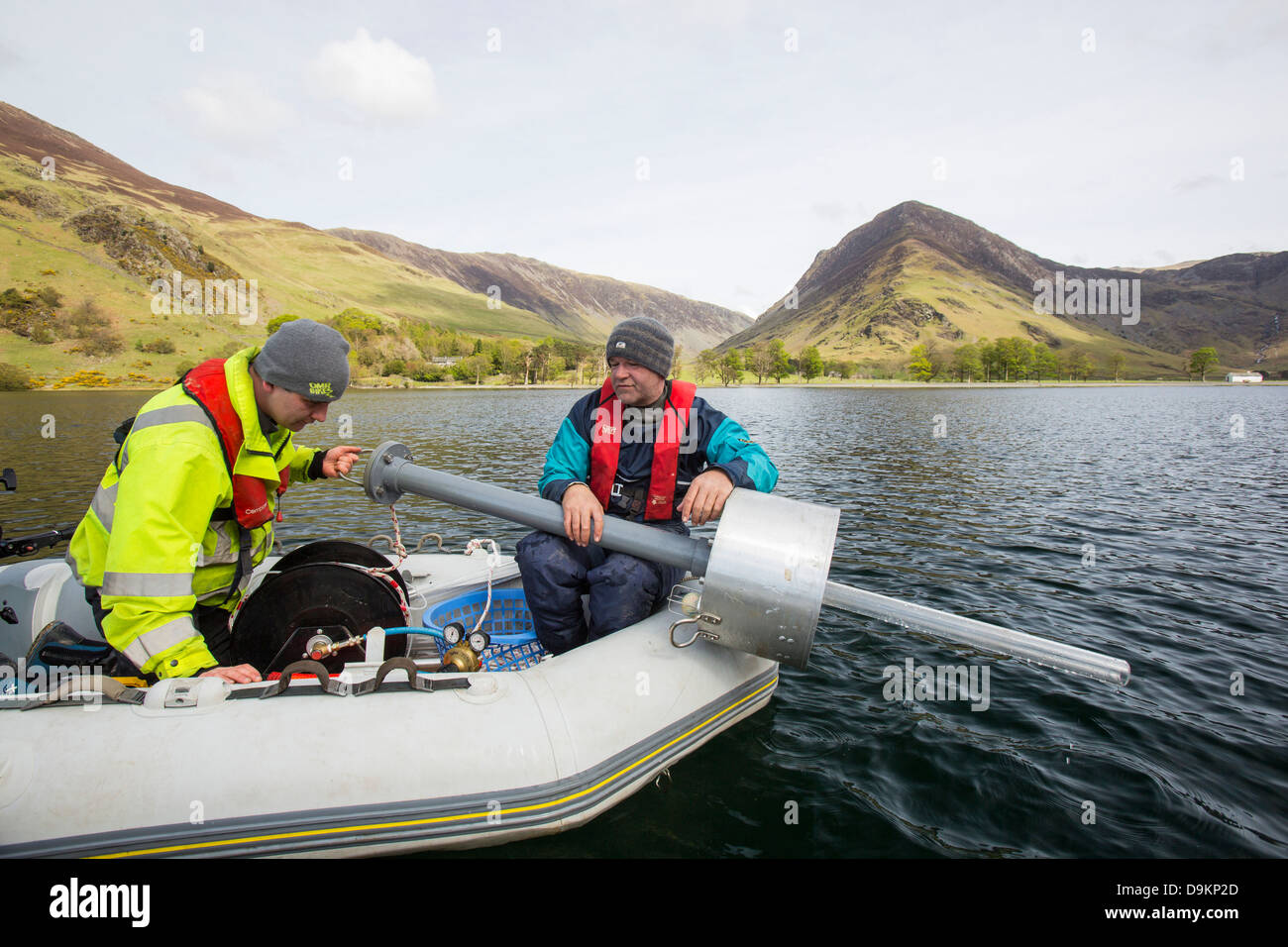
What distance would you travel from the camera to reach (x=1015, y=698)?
498cm

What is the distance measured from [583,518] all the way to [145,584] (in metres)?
2.08

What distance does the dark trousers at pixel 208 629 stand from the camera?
10.6 feet

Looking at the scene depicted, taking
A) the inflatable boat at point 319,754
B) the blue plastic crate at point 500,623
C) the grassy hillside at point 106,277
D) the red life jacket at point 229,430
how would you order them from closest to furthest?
the inflatable boat at point 319,754, the red life jacket at point 229,430, the blue plastic crate at point 500,623, the grassy hillside at point 106,277

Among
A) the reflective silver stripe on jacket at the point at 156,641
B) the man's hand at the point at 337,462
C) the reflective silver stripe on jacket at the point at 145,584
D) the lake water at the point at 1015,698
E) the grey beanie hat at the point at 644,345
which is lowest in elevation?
the lake water at the point at 1015,698

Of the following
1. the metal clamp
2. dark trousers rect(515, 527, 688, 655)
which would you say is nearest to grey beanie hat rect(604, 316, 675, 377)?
dark trousers rect(515, 527, 688, 655)

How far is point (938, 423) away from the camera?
112 feet

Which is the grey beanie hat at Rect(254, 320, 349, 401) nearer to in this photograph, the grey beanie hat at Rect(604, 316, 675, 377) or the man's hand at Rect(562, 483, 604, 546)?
the man's hand at Rect(562, 483, 604, 546)

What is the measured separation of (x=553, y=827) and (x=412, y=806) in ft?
2.43

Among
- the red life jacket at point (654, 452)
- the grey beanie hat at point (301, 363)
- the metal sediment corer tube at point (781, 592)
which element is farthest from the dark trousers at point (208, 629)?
the metal sediment corer tube at point (781, 592)

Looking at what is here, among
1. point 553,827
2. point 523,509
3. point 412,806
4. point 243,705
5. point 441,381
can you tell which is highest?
point 441,381

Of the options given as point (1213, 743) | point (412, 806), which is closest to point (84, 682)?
point (412, 806)

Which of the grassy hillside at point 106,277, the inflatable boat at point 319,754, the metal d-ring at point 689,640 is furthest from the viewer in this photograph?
the grassy hillside at point 106,277

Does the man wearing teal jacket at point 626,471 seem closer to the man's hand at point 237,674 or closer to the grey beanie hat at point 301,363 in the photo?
the grey beanie hat at point 301,363

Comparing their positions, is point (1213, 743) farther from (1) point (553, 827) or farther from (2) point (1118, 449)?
(2) point (1118, 449)
